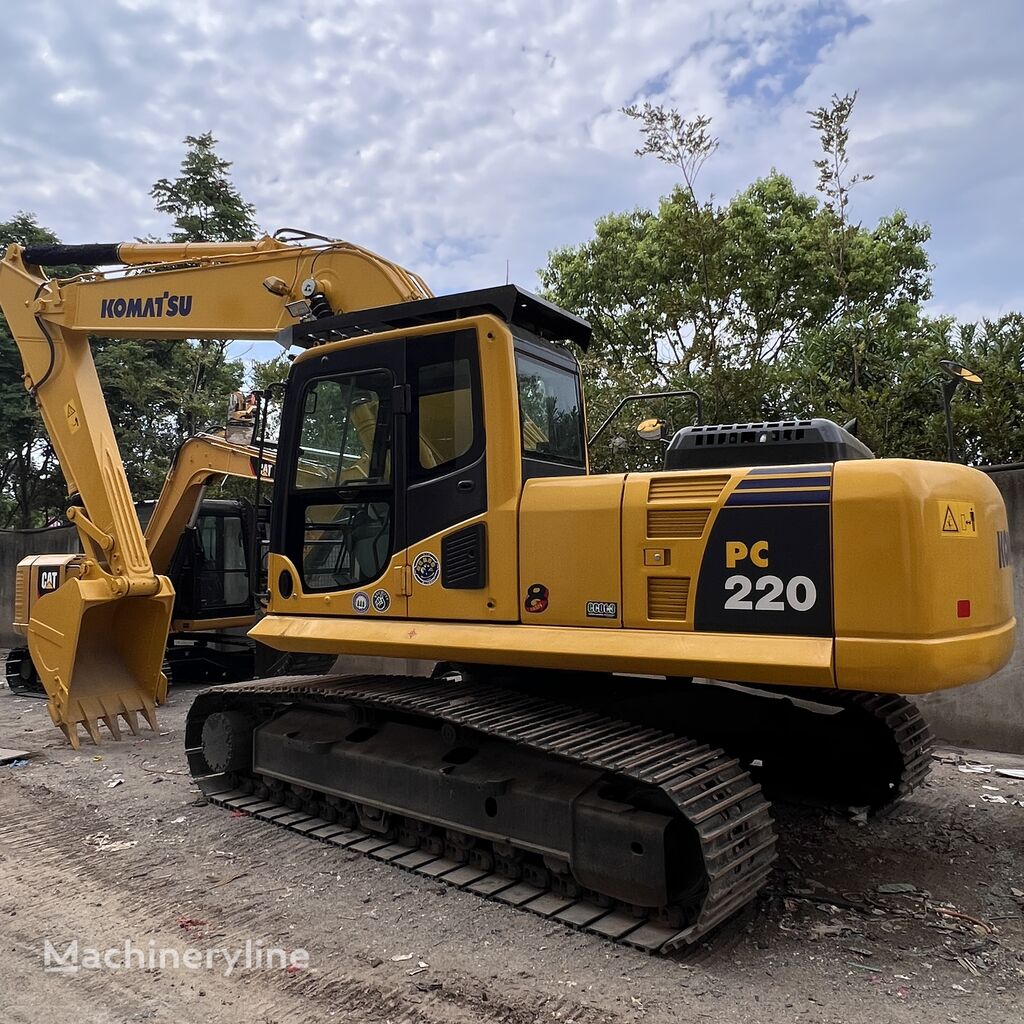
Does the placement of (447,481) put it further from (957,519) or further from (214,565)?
(214,565)

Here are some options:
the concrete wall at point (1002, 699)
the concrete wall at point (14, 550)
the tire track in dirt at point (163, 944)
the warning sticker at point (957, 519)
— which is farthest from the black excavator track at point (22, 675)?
the warning sticker at point (957, 519)

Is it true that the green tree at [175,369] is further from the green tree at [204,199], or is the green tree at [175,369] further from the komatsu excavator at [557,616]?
the komatsu excavator at [557,616]

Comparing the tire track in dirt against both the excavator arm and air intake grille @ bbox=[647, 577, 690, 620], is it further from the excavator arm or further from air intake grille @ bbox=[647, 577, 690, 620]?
the excavator arm

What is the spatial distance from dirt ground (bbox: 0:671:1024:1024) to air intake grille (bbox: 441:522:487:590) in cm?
148

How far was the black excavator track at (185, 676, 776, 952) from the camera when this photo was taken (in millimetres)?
3484

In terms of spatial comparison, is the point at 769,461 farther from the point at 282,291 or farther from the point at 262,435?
the point at 282,291

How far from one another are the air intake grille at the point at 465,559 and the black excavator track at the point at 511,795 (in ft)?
1.99

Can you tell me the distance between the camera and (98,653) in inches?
290

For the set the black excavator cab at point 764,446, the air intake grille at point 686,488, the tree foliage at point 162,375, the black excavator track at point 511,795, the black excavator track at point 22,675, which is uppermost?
the tree foliage at point 162,375

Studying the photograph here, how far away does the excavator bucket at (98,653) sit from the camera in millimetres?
6938

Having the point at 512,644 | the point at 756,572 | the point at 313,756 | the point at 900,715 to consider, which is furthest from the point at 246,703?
the point at 900,715

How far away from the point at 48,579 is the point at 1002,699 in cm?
853

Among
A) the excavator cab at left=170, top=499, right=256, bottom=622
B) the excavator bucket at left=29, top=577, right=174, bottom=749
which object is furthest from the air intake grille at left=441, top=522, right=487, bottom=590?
the excavator cab at left=170, top=499, right=256, bottom=622

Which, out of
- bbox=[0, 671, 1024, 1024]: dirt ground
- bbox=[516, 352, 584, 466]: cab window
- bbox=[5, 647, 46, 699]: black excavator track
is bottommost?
bbox=[5, 647, 46, 699]: black excavator track
